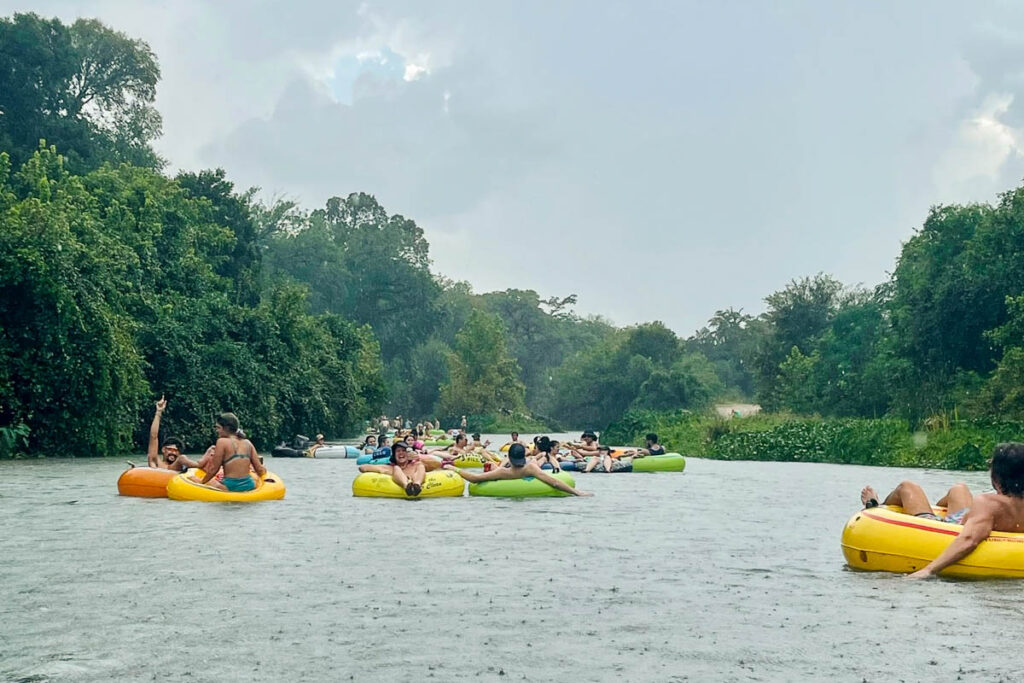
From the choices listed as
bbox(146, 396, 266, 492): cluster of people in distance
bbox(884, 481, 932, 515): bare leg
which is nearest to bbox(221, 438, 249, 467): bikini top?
bbox(146, 396, 266, 492): cluster of people in distance

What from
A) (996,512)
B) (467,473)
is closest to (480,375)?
(467,473)

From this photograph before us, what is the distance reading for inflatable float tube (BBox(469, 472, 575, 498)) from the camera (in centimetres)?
1894

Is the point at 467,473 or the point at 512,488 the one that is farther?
the point at 467,473

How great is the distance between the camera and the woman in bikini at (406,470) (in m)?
18.1

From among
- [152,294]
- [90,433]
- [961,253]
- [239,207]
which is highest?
[239,207]

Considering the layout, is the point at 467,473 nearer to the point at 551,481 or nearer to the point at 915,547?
the point at 551,481

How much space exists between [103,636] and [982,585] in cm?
670

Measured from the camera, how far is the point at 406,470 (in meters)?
18.7

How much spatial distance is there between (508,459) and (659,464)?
9.57 m

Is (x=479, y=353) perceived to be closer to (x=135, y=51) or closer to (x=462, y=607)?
(x=135, y=51)

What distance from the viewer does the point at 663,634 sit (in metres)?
7.76

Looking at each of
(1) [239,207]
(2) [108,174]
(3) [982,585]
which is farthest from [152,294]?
(3) [982,585]

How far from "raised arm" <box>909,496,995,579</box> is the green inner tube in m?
18.2

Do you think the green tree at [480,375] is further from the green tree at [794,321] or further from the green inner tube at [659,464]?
the green inner tube at [659,464]
